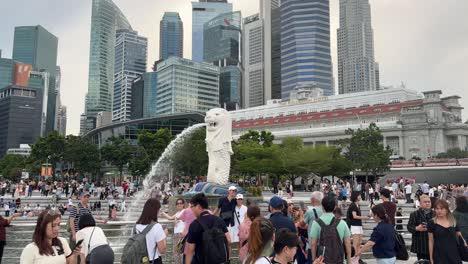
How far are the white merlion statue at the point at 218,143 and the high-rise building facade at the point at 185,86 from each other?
113 metres

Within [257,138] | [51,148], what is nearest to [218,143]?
[257,138]

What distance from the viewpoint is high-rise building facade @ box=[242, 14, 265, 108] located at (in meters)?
191

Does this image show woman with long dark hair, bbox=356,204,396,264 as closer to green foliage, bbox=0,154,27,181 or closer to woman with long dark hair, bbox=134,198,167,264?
woman with long dark hair, bbox=134,198,167,264

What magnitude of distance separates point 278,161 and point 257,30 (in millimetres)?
156534

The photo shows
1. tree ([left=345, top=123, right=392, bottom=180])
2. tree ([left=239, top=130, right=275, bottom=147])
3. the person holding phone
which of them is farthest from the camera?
tree ([left=239, top=130, right=275, bottom=147])

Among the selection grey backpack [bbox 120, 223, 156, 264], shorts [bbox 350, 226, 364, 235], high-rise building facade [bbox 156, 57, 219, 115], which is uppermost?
high-rise building facade [bbox 156, 57, 219, 115]

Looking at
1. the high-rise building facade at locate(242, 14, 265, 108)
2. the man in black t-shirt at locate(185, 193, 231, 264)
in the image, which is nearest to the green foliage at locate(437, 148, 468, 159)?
the man in black t-shirt at locate(185, 193, 231, 264)

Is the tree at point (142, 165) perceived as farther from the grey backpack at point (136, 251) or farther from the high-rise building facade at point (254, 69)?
the high-rise building facade at point (254, 69)

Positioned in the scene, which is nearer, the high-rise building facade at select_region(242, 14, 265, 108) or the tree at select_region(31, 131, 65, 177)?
the tree at select_region(31, 131, 65, 177)

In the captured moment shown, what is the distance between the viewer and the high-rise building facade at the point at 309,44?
147 metres

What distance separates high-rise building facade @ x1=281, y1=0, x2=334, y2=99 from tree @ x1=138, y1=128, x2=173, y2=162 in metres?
99.6

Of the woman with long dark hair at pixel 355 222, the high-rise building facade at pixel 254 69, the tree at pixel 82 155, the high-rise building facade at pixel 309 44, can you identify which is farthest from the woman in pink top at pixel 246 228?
the high-rise building facade at pixel 254 69

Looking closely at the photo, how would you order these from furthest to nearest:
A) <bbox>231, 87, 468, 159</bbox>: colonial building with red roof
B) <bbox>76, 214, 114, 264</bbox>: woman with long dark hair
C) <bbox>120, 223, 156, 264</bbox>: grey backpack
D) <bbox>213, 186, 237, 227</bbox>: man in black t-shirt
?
1. <bbox>231, 87, 468, 159</bbox>: colonial building with red roof
2. <bbox>213, 186, 237, 227</bbox>: man in black t-shirt
3. <bbox>120, 223, 156, 264</bbox>: grey backpack
4. <bbox>76, 214, 114, 264</bbox>: woman with long dark hair

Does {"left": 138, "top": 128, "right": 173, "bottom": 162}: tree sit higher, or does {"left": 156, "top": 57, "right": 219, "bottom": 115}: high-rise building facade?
{"left": 156, "top": 57, "right": 219, "bottom": 115}: high-rise building facade
